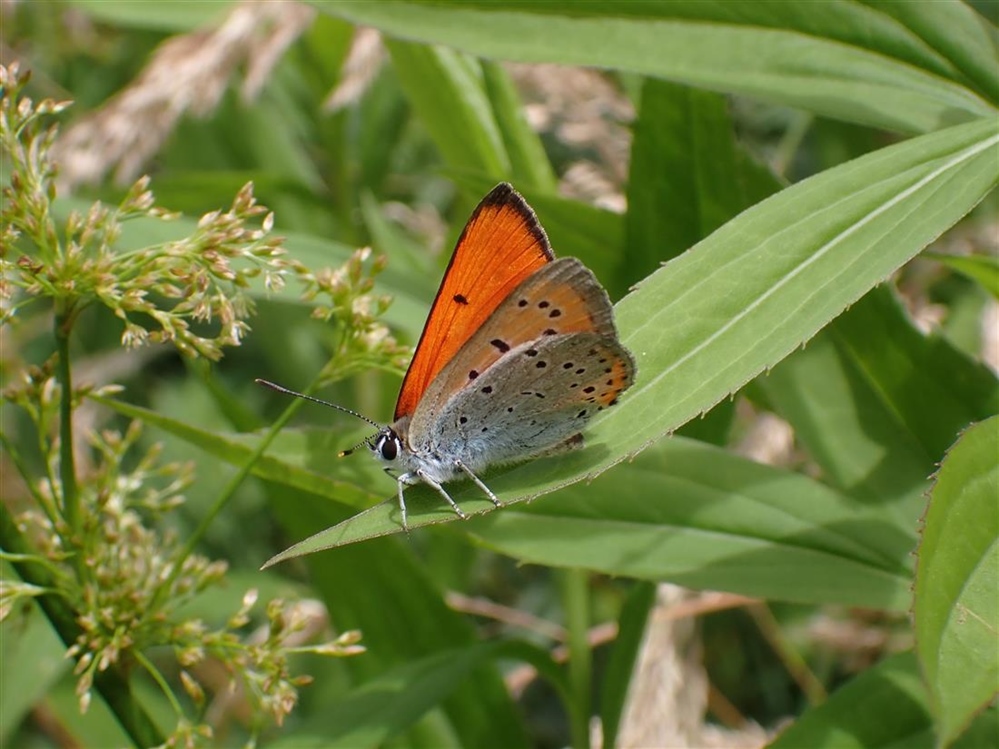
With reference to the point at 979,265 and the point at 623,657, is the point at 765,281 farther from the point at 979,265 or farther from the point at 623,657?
the point at 623,657

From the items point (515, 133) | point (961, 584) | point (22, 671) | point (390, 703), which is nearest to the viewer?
point (961, 584)

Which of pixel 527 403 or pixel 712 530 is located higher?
pixel 527 403

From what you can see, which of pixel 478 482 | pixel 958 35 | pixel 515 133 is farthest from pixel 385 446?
pixel 958 35

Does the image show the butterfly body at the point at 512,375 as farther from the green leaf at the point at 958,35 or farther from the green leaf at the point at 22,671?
the green leaf at the point at 22,671

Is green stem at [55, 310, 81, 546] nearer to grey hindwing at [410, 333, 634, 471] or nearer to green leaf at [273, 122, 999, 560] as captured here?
green leaf at [273, 122, 999, 560]

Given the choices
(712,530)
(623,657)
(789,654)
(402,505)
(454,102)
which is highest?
(454,102)

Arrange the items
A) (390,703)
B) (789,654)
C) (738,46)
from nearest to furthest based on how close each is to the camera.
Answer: (738,46) < (390,703) < (789,654)

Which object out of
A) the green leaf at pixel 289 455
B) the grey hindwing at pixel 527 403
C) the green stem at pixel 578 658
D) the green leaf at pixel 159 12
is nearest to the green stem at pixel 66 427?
the green leaf at pixel 289 455
